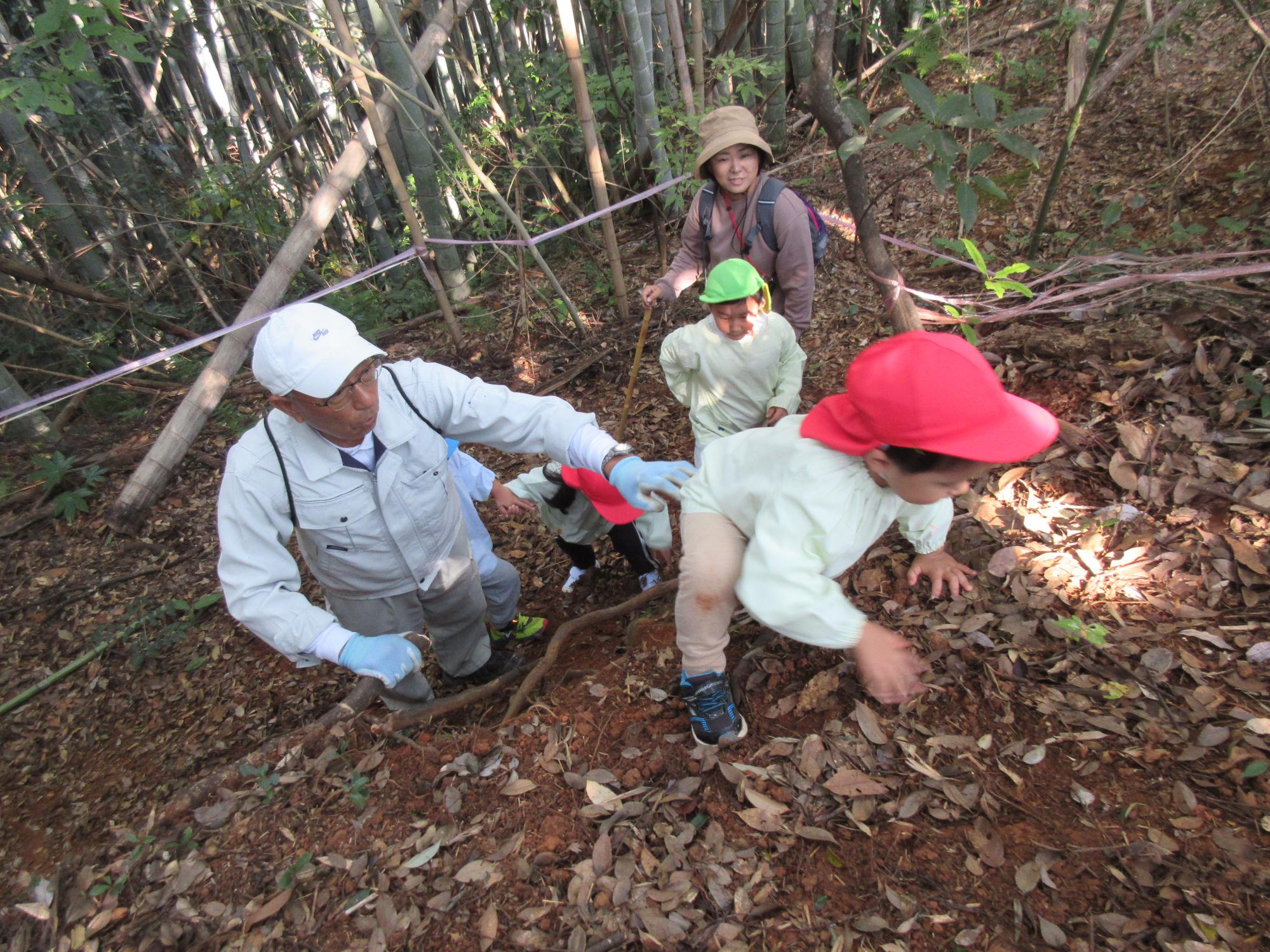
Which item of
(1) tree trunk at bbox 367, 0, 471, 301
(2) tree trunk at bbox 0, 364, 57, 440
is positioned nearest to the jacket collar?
(1) tree trunk at bbox 367, 0, 471, 301

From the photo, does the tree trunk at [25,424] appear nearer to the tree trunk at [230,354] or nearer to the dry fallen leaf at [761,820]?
the tree trunk at [230,354]

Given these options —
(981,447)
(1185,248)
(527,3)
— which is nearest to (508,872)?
(981,447)

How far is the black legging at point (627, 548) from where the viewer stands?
11.1 ft

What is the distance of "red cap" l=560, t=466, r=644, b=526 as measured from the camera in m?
2.86

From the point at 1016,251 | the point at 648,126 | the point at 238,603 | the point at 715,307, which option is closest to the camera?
the point at 238,603

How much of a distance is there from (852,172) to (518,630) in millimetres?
2775

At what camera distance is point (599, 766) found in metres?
2.24

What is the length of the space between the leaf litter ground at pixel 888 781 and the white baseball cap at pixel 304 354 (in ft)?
4.53

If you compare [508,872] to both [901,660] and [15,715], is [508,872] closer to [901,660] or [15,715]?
[901,660]

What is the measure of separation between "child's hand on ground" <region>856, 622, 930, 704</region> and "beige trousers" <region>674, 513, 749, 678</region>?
1.35ft

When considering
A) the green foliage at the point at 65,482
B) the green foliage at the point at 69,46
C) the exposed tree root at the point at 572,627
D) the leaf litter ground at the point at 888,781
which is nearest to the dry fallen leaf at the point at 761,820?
the leaf litter ground at the point at 888,781

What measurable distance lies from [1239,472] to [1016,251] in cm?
265

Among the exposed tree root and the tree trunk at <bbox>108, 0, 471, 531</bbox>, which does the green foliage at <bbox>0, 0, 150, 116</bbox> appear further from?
the exposed tree root

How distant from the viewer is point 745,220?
327cm
